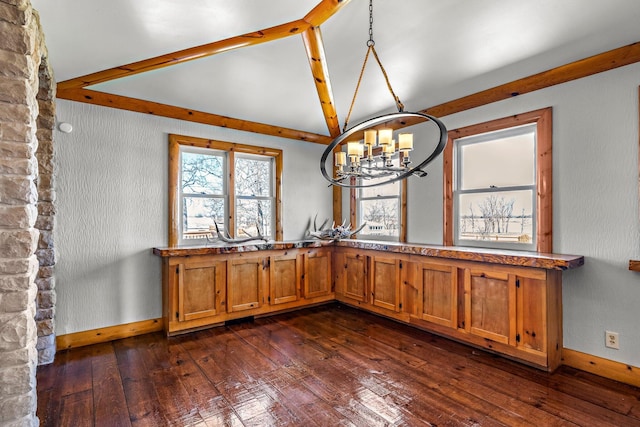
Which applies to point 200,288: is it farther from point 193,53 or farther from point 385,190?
point 385,190

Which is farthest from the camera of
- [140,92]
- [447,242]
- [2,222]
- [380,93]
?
[380,93]

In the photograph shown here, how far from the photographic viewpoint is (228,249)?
12.8 feet

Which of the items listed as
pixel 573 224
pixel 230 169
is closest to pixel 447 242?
pixel 573 224

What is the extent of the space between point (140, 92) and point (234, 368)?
119 inches

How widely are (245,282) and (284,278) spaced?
0.55 metres

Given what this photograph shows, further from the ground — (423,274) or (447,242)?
(447,242)

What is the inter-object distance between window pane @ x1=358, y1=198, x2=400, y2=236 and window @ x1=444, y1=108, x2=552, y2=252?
87cm

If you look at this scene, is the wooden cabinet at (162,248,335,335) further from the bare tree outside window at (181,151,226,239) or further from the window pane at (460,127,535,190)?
the window pane at (460,127,535,190)

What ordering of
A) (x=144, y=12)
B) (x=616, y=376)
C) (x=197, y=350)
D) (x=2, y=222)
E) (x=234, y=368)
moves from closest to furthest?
(x=2, y=222) < (x=144, y=12) < (x=616, y=376) < (x=234, y=368) < (x=197, y=350)

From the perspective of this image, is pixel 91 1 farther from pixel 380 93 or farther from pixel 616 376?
pixel 616 376

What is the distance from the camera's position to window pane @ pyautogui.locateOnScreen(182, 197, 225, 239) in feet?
13.5

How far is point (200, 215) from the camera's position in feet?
13.8

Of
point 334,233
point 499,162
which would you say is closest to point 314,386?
point 334,233

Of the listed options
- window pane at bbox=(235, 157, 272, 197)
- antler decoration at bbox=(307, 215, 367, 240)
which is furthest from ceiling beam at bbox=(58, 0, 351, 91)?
antler decoration at bbox=(307, 215, 367, 240)
